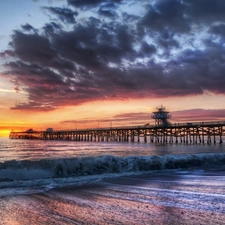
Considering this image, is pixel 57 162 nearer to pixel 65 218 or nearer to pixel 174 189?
pixel 174 189

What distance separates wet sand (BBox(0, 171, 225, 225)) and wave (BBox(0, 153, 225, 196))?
5.97ft

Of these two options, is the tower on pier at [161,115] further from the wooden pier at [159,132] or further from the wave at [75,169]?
the wave at [75,169]

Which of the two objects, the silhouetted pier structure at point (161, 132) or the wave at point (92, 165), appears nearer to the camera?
the wave at point (92, 165)

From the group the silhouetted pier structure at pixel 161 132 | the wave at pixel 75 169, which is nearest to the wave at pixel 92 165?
the wave at pixel 75 169

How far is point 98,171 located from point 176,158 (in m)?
5.71

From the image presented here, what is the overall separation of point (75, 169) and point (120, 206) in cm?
781

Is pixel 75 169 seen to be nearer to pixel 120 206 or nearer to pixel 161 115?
pixel 120 206

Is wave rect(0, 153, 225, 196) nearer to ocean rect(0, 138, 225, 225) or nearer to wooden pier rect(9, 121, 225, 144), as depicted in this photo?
ocean rect(0, 138, 225, 225)

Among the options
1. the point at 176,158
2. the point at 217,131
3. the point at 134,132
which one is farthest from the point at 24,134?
the point at 176,158

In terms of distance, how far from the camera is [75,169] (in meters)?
14.3

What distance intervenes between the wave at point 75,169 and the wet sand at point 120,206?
5.97 feet

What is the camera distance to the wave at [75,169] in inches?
429

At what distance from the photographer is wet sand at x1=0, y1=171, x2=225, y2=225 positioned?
5691 mm

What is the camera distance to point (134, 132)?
91.6 metres
